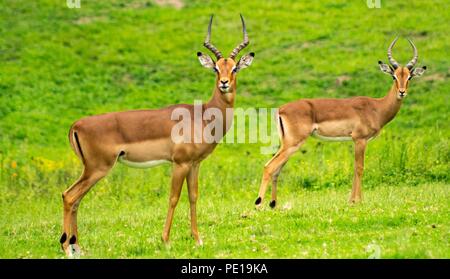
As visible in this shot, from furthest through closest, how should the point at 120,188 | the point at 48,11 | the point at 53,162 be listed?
the point at 48,11
the point at 53,162
the point at 120,188

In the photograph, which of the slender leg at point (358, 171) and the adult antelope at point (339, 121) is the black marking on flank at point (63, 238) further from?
the slender leg at point (358, 171)

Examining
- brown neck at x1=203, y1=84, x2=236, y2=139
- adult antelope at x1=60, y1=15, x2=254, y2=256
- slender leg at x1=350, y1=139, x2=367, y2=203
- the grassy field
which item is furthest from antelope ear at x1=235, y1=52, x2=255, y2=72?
slender leg at x1=350, y1=139, x2=367, y2=203

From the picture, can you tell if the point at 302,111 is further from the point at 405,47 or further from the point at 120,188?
the point at 405,47

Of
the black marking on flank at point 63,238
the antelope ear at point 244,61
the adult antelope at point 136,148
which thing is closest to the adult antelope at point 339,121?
the antelope ear at point 244,61

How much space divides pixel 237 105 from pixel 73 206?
15661 mm

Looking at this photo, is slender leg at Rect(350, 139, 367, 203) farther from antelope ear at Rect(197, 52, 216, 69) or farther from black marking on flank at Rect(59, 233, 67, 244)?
black marking on flank at Rect(59, 233, 67, 244)

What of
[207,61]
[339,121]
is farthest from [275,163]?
[207,61]

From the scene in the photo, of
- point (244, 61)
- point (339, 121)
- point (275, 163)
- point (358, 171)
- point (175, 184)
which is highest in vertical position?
point (244, 61)

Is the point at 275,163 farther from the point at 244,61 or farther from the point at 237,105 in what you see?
the point at 237,105

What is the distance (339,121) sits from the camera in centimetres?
1587

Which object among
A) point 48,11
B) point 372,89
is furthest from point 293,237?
point 48,11

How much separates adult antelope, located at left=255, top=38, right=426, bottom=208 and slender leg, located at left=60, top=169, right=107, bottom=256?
165 inches

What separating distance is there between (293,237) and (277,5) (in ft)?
80.5
